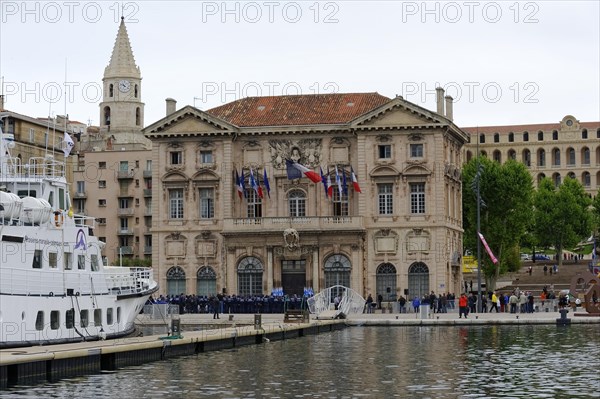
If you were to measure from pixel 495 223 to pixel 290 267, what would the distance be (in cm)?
2523

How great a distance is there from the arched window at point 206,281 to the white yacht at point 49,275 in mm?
34921

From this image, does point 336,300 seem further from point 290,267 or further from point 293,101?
point 293,101

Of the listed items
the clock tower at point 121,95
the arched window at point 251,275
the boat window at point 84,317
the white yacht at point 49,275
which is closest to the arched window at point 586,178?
the clock tower at point 121,95

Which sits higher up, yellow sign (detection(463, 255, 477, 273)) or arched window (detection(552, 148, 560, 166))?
arched window (detection(552, 148, 560, 166))

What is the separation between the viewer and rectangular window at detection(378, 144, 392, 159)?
92375 millimetres

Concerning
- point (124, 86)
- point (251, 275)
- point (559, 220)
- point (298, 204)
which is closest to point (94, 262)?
point (251, 275)

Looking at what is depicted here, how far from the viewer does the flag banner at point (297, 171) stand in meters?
88.9

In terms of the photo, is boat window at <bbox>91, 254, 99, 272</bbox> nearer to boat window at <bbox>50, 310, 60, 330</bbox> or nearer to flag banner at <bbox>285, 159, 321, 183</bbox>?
boat window at <bbox>50, 310, 60, 330</bbox>

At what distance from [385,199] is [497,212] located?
22.6 m

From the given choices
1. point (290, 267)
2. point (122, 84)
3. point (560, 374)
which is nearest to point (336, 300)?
point (290, 267)

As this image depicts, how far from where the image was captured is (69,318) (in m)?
51.2

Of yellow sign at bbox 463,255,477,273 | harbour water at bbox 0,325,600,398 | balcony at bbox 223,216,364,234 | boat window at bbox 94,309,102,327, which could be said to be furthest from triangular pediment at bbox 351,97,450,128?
boat window at bbox 94,309,102,327

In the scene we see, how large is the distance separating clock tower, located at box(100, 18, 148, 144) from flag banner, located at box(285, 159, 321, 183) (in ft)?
325

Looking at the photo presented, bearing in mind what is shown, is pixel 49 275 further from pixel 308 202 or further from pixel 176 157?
pixel 176 157
